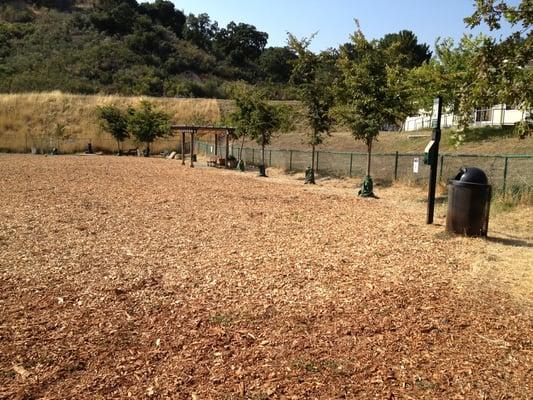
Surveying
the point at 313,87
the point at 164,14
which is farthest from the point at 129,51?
the point at 313,87

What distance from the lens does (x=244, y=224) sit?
10062 mm

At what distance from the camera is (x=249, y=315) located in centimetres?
500

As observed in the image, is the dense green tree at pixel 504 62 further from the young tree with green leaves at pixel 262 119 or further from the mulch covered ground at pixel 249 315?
the young tree with green leaves at pixel 262 119

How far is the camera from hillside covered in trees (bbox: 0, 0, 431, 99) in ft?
242

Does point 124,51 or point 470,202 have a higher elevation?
point 124,51

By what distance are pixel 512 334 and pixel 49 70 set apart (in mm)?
80565

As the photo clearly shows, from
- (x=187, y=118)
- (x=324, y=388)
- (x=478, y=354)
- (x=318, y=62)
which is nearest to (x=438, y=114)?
(x=478, y=354)

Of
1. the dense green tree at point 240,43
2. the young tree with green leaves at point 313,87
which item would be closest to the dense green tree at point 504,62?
the young tree with green leaves at point 313,87

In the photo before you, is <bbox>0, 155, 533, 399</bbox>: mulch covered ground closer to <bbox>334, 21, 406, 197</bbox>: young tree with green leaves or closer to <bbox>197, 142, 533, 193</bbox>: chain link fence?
<bbox>197, 142, 533, 193</bbox>: chain link fence

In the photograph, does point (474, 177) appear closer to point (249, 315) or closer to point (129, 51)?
point (249, 315)

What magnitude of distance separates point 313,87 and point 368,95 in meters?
4.06

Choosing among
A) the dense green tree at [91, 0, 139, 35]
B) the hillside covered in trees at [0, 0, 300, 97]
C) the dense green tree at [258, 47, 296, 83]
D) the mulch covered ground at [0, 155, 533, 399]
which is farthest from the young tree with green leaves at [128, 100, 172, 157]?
the dense green tree at [258, 47, 296, 83]

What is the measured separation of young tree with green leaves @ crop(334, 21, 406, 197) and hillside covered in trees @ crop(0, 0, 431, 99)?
37.7m

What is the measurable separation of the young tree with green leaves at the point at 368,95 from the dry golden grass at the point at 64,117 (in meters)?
34.4
